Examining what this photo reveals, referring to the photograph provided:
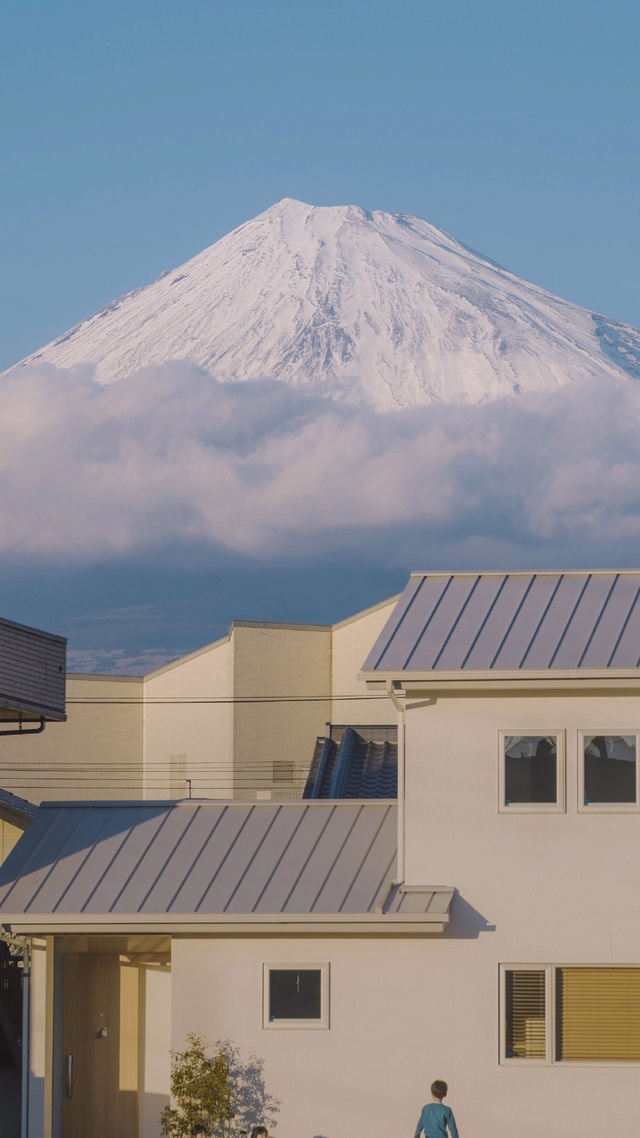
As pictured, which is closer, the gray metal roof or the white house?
the white house

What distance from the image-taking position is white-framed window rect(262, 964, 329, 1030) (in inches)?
698

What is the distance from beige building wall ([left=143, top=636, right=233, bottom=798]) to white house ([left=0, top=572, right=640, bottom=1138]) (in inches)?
1707

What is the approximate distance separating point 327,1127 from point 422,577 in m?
6.41

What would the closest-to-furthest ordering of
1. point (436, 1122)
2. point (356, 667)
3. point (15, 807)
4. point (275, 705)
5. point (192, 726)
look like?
point (436, 1122), point (15, 807), point (275, 705), point (356, 667), point (192, 726)

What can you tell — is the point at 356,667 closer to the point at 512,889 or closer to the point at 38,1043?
the point at 38,1043

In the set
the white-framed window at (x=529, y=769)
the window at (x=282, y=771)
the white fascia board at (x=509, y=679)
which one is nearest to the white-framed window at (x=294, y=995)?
the white-framed window at (x=529, y=769)

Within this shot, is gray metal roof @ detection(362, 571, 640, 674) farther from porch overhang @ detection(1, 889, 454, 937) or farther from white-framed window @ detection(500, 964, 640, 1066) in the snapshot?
white-framed window @ detection(500, 964, 640, 1066)

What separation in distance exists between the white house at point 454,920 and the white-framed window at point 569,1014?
0.02 meters

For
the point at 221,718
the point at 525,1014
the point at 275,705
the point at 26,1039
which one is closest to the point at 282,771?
the point at 275,705

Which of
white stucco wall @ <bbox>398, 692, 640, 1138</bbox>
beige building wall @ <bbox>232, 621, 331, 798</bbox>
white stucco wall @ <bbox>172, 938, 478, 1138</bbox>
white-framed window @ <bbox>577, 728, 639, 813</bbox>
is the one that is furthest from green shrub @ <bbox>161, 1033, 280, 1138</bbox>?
beige building wall @ <bbox>232, 621, 331, 798</bbox>

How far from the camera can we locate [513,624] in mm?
18453

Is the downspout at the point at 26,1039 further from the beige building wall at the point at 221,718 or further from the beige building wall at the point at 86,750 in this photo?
the beige building wall at the point at 86,750

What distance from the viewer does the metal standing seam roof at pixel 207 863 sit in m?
17.8

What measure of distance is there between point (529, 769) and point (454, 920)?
1810 millimetres
